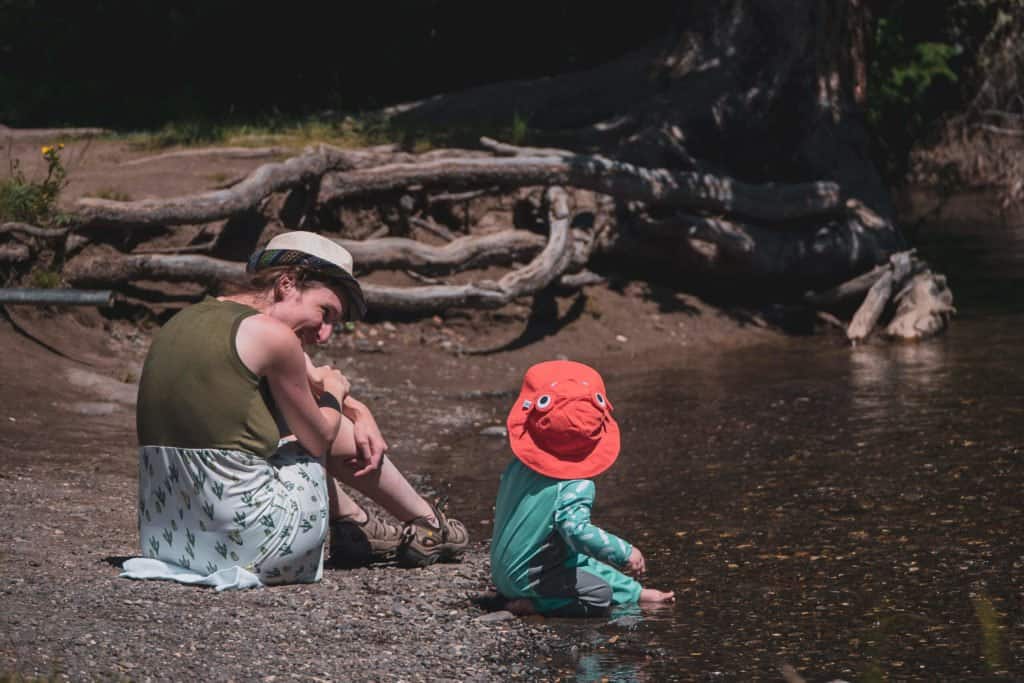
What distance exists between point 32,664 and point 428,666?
4.07 feet

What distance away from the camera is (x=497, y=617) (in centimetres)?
547

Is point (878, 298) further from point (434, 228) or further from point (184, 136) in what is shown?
point (184, 136)

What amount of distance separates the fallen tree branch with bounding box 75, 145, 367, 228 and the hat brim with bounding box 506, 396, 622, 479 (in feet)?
20.8

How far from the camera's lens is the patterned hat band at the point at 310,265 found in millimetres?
5402

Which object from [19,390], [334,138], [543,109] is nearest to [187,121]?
[334,138]

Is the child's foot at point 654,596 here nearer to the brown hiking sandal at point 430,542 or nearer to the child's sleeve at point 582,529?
the child's sleeve at point 582,529

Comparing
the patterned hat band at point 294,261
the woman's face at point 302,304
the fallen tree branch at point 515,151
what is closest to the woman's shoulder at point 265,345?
the woman's face at point 302,304

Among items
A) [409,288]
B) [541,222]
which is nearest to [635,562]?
[409,288]

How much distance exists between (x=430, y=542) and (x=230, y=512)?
1077 millimetres

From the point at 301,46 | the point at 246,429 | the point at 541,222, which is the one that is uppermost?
the point at 301,46

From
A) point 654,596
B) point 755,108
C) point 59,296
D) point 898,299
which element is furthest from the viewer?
point 755,108

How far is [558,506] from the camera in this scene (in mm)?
5414

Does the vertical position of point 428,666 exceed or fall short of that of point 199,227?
it falls short

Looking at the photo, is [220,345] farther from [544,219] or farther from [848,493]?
[544,219]
